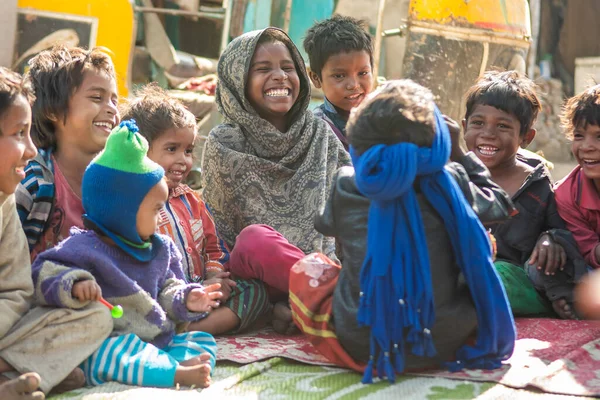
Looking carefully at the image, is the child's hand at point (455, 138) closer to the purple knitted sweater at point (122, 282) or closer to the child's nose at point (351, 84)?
the purple knitted sweater at point (122, 282)

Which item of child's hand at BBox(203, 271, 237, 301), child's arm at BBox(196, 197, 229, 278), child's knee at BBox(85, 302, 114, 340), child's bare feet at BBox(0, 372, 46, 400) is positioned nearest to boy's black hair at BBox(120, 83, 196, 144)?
child's arm at BBox(196, 197, 229, 278)

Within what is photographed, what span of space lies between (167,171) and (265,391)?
1343 mm

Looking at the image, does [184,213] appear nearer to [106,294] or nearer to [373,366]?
[106,294]

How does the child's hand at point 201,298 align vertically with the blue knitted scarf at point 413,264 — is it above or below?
below

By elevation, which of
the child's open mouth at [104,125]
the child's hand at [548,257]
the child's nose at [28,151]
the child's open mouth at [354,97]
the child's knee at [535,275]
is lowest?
the child's knee at [535,275]

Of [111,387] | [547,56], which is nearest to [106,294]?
[111,387]

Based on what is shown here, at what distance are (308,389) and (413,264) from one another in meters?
0.57

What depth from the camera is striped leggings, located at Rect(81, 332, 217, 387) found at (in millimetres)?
2719

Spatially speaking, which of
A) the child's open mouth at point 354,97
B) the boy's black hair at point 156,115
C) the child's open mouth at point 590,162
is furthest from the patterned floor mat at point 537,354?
the child's open mouth at point 354,97

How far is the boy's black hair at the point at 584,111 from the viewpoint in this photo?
3879 millimetres

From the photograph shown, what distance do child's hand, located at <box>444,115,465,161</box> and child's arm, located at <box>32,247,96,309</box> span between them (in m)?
1.41

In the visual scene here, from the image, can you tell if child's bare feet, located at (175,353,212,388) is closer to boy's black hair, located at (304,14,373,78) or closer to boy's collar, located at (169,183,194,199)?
boy's collar, located at (169,183,194,199)

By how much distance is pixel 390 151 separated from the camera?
267 centimetres

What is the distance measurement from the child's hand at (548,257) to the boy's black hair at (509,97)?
2.34 feet
